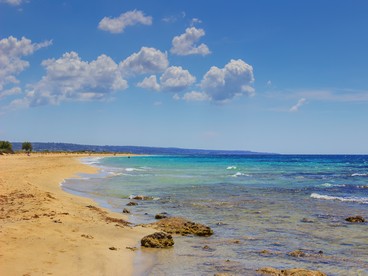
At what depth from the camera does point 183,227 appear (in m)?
15.9

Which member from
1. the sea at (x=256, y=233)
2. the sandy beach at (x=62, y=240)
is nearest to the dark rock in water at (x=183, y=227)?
the sea at (x=256, y=233)

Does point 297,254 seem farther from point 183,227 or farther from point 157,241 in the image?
point 183,227

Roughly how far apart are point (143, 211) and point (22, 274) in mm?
12465

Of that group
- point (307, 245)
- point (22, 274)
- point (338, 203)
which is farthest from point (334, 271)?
point (338, 203)

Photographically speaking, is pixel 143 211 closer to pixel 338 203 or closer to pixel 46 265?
pixel 46 265

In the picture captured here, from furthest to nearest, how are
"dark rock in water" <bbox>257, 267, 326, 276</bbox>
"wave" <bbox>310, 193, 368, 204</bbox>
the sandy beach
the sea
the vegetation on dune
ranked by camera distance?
the vegetation on dune, "wave" <bbox>310, 193, 368, 204</bbox>, the sea, "dark rock in water" <bbox>257, 267, 326, 276</bbox>, the sandy beach

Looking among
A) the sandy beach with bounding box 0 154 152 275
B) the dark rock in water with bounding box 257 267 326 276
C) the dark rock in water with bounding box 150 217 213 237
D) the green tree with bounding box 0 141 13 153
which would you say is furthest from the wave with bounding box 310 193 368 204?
the green tree with bounding box 0 141 13 153

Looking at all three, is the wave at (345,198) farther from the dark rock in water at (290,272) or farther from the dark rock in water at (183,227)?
the dark rock in water at (290,272)

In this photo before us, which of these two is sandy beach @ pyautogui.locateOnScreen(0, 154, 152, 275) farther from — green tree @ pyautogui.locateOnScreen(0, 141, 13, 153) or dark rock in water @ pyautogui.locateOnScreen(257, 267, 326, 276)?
green tree @ pyautogui.locateOnScreen(0, 141, 13, 153)

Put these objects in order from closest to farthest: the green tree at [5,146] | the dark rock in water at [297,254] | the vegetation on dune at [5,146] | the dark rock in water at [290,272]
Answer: the dark rock in water at [290,272] → the dark rock in water at [297,254] → the vegetation on dune at [5,146] → the green tree at [5,146]

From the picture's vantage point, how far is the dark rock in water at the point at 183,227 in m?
15.5

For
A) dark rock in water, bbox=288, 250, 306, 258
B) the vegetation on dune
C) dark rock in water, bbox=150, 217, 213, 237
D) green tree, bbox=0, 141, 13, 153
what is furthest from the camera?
green tree, bbox=0, 141, 13, 153

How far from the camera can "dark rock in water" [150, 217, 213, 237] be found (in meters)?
15.5

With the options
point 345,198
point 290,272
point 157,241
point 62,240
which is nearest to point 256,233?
point 157,241
